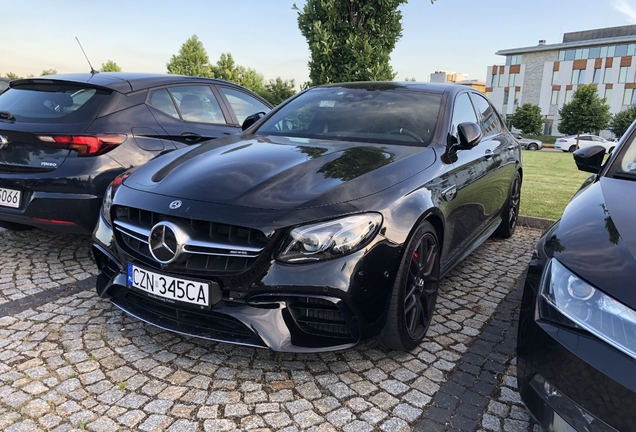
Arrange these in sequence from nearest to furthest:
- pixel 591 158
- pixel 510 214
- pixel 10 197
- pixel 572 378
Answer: pixel 572 378, pixel 591 158, pixel 10 197, pixel 510 214

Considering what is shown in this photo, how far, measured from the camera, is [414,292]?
264cm

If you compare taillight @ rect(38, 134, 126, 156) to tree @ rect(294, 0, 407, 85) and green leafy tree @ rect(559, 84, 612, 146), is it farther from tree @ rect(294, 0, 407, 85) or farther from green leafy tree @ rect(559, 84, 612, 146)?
green leafy tree @ rect(559, 84, 612, 146)

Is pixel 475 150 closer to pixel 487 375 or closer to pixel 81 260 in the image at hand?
pixel 487 375

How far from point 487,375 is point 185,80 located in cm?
378

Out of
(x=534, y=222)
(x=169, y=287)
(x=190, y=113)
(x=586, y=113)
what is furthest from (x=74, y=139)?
(x=586, y=113)

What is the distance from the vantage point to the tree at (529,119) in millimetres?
51375

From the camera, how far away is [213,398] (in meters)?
2.21

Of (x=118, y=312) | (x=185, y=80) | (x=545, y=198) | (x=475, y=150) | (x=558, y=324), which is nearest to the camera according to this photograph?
(x=558, y=324)

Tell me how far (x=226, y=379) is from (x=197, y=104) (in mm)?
3113

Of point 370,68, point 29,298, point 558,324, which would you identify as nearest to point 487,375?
point 558,324

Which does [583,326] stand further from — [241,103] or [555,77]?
[555,77]

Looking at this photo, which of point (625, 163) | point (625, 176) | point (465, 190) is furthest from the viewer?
point (465, 190)

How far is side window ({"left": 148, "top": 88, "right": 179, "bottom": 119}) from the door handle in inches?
7.5

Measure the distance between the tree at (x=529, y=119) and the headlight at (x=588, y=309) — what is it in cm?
5516
